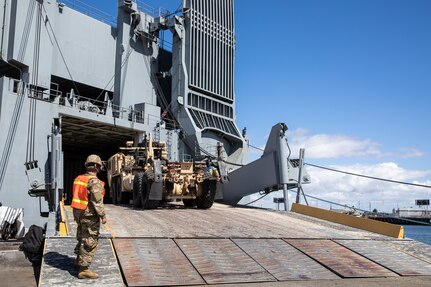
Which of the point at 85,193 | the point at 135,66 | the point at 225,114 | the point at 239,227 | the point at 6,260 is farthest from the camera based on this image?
the point at 225,114

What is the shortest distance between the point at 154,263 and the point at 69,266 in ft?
4.15

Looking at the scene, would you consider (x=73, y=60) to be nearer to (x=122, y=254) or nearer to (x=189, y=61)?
(x=189, y=61)

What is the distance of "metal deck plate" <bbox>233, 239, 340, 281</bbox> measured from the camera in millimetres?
7203

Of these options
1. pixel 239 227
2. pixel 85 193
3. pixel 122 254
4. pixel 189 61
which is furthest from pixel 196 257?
pixel 189 61

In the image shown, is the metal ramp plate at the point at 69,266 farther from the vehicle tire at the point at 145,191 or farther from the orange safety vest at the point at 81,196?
the vehicle tire at the point at 145,191

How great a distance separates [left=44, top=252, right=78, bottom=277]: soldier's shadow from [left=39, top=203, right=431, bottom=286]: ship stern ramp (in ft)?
0.04

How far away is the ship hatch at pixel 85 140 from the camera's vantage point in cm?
2189

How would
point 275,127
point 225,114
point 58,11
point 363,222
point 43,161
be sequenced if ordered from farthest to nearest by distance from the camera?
point 225,114 → point 58,11 → point 43,161 → point 275,127 → point 363,222

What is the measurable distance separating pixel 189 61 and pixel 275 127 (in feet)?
37.5

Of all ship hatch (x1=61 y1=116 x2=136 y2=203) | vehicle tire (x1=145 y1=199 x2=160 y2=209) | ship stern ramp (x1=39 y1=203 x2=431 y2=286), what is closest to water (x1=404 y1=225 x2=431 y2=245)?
ship hatch (x1=61 y1=116 x2=136 y2=203)

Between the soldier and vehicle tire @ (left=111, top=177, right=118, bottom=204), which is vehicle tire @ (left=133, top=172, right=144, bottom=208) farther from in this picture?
the soldier

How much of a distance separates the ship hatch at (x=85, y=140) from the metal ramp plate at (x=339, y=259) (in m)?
14.2

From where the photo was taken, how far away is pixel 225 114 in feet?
95.7

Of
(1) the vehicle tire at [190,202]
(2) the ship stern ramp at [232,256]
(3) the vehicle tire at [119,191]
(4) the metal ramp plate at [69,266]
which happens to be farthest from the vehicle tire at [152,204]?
(4) the metal ramp plate at [69,266]
